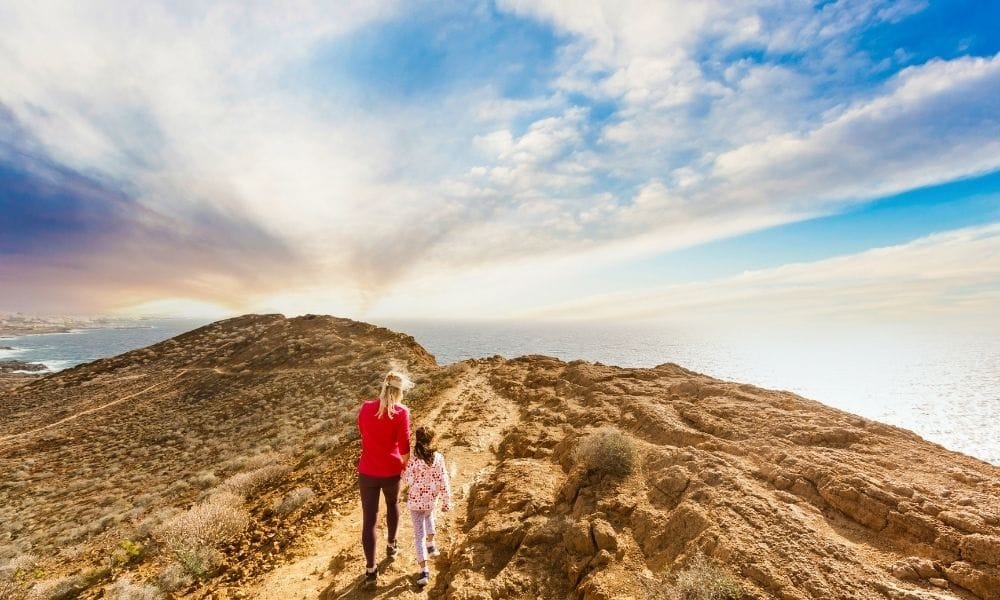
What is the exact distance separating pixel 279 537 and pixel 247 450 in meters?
13.3

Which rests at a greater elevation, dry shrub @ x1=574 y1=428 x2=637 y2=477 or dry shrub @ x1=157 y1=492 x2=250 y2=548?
dry shrub @ x1=574 y1=428 x2=637 y2=477

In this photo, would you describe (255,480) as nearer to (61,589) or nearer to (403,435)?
(61,589)

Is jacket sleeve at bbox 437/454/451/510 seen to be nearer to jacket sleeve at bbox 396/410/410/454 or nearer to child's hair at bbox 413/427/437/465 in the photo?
child's hair at bbox 413/427/437/465

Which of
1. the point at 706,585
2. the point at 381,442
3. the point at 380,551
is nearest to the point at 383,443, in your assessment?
the point at 381,442

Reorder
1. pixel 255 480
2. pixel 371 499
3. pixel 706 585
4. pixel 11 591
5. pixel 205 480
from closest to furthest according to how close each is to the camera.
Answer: pixel 706 585 < pixel 371 499 < pixel 11 591 < pixel 255 480 < pixel 205 480

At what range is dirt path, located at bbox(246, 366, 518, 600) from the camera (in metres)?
5.84

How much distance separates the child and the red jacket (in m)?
0.30

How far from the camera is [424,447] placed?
558 centimetres

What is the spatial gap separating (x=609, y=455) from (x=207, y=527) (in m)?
8.71

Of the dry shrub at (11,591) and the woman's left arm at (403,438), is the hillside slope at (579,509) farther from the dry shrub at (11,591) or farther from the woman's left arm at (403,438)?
the woman's left arm at (403,438)

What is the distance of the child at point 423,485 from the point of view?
5.57 metres

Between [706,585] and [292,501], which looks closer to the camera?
[706,585]

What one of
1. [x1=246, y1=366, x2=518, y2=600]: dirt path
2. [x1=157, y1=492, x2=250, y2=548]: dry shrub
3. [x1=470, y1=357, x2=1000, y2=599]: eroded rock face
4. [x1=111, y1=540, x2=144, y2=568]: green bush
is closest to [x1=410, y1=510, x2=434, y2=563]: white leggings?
[x1=246, y1=366, x2=518, y2=600]: dirt path

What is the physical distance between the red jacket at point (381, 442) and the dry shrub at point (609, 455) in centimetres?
412
